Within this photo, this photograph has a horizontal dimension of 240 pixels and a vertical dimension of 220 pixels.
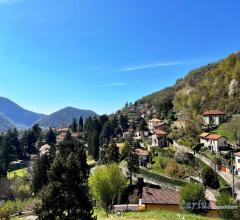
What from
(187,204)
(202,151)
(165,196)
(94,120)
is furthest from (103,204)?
(94,120)

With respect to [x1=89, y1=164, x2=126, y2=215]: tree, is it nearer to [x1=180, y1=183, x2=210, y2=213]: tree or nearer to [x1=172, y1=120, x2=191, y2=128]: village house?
[x1=180, y1=183, x2=210, y2=213]: tree

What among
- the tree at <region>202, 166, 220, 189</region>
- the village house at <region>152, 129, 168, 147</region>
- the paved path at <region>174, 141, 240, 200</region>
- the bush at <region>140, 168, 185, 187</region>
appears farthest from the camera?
the village house at <region>152, 129, 168, 147</region>

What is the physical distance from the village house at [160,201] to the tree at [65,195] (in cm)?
2562

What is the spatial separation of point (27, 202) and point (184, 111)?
2625 inches

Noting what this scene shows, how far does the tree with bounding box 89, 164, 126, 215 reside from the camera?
57.9 metres

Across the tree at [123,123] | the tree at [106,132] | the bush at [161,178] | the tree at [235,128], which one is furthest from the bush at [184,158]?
the tree at [123,123]

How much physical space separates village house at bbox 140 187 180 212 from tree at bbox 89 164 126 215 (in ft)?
21.2

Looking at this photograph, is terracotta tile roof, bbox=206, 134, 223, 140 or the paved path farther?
terracotta tile roof, bbox=206, 134, 223, 140

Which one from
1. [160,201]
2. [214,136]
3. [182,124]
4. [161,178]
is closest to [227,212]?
[160,201]

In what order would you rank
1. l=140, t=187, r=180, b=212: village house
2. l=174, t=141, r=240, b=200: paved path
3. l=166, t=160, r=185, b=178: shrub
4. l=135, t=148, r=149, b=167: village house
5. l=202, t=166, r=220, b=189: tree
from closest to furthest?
l=140, t=187, r=180, b=212: village house → l=174, t=141, r=240, b=200: paved path → l=202, t=166, r=220, b=189: tree → l=166, t=160, r=185, b=178: shrub → l=135, t=148, r=149, b=167: village house

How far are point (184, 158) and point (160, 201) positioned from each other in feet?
81.8

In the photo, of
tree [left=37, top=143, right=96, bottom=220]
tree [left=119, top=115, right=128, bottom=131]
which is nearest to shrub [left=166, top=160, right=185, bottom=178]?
tree [left=37, top=143, right=96, bottom=220]

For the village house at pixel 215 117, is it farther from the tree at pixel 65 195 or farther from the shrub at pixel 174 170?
the tree at pixel 65 195

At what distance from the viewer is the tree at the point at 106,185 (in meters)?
57.9
